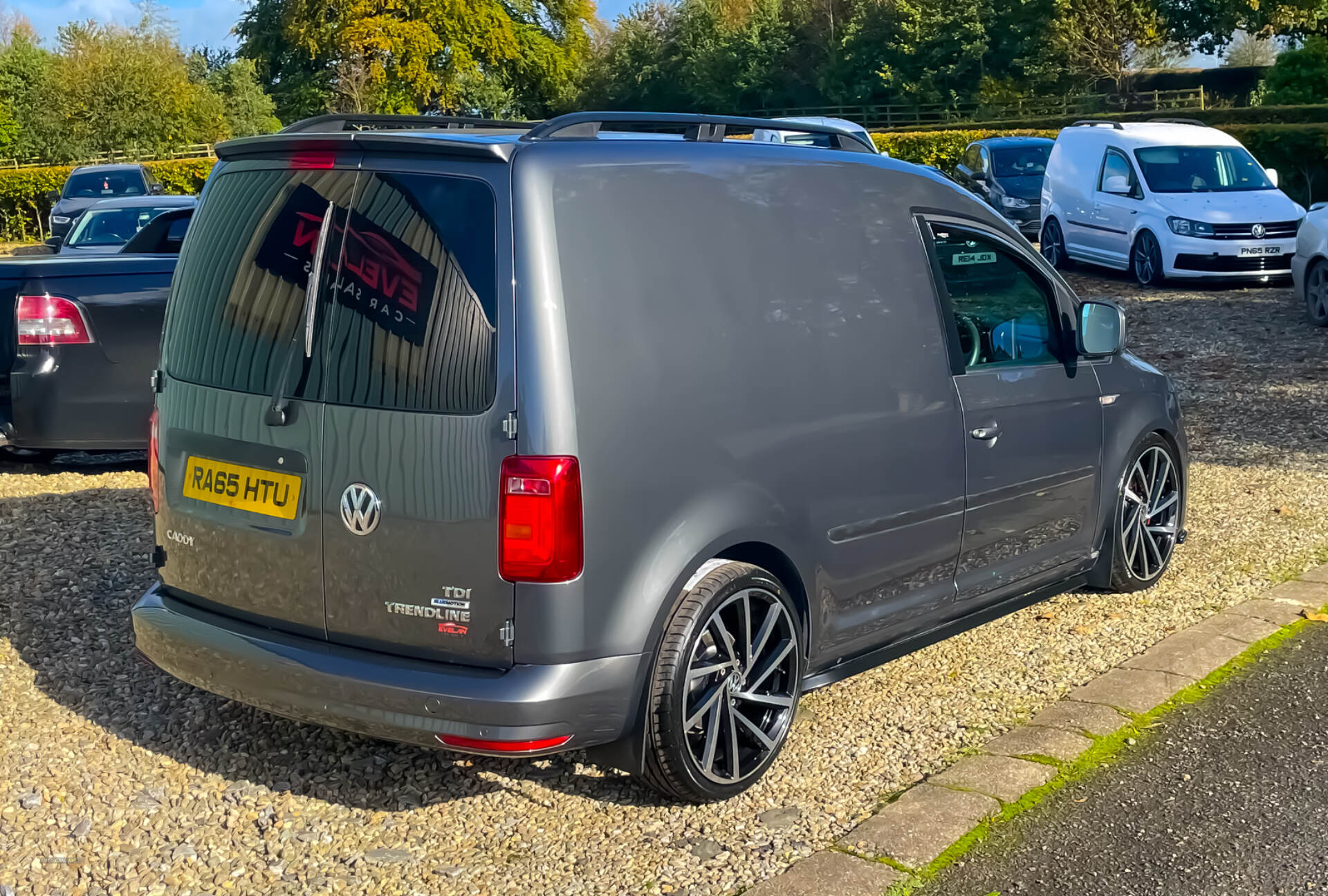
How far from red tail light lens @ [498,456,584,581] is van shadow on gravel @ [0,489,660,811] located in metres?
0.98

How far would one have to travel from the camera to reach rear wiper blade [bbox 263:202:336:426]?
3.91 meters

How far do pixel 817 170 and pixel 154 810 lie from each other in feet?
9.20

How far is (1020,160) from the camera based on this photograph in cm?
2227

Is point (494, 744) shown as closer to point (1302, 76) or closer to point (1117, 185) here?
point (1117, 185)

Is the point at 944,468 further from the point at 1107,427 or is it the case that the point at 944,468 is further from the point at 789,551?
the point at 1107,427

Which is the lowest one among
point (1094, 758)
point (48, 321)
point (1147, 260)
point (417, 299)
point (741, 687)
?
point (1094, 758)

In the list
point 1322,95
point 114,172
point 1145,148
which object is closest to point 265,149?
point 1145,148

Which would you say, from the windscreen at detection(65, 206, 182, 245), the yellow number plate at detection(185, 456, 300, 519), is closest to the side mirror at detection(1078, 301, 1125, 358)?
the yellow number plate at detection(185, 456, 300, 519)

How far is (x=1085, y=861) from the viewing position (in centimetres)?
383

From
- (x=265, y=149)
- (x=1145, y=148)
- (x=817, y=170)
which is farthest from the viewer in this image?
(x=1145, y=148)

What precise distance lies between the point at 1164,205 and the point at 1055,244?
2.62 metres

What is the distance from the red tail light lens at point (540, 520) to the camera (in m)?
3.60

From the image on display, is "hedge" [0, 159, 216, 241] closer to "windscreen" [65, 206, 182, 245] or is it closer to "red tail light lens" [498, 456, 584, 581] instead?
"windscreen" [65, 206, 182, 245]

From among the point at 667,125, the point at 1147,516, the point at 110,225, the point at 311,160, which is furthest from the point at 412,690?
the point at 110,225
